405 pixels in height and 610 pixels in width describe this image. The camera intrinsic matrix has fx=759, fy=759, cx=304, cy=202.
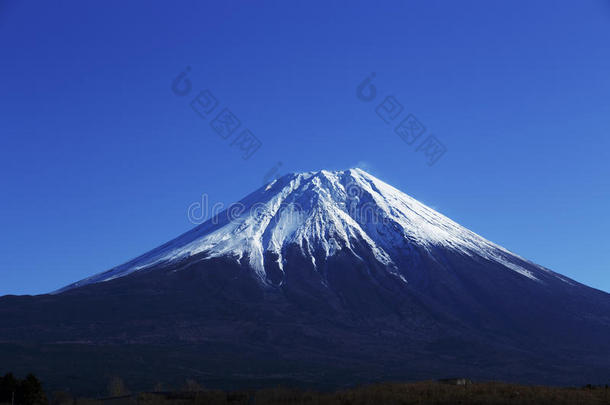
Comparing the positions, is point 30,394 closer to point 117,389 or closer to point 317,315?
point 117,389

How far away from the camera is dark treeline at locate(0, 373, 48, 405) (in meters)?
42.2

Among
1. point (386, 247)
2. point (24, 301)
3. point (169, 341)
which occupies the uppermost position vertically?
point (386, 247)

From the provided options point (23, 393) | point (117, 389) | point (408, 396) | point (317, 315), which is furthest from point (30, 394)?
point (317, 315)

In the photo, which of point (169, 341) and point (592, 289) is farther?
point (592, 289)

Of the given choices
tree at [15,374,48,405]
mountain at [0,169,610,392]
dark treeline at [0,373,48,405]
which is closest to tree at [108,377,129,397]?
mountain at [0,169,610,392]

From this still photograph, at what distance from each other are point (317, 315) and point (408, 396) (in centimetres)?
11621

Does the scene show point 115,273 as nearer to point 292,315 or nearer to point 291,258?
point 291,258

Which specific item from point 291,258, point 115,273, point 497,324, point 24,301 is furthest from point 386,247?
point 24,301

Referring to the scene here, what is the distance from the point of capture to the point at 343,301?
527 ft

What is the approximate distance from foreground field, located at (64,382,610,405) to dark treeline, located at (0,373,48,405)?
4.22 metres

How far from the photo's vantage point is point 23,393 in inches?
1679

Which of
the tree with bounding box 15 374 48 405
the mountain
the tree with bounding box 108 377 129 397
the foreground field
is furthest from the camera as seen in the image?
the mountain

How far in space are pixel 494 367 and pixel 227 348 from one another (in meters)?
43.7

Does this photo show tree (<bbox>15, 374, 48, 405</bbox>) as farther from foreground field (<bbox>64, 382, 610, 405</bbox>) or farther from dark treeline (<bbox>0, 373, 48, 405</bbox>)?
foreground field (<bbox>64, 382, 610, 405</bbox>)
